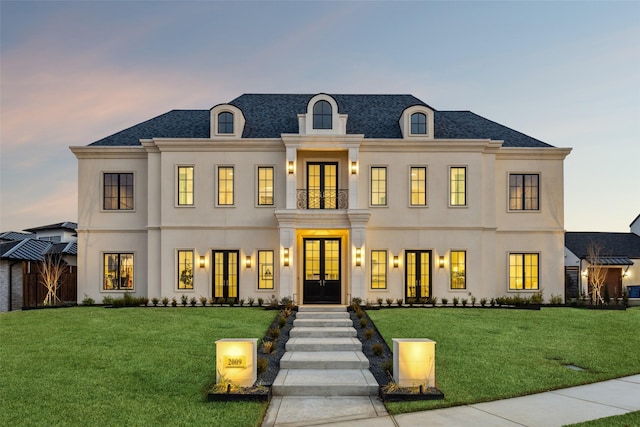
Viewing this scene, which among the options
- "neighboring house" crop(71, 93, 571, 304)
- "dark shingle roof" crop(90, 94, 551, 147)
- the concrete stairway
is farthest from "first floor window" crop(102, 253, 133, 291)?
the concrete stairway

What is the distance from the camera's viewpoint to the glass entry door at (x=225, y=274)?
1855 centimetres

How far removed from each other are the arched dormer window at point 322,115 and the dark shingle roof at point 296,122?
5.79 feet

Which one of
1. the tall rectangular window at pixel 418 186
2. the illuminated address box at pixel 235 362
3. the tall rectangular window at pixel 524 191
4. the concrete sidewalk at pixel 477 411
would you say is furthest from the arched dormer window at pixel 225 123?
the concrete sidewalk at pixel 477 411

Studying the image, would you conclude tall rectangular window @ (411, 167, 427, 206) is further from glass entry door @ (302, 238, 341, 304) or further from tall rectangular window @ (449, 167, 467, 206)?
glass entry door @ (302, 238, 341, 304)

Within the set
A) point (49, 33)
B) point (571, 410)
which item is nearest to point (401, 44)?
point (49, 33)

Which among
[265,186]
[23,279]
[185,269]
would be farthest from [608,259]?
[23,279]

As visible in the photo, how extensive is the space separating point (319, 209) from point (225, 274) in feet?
15.9

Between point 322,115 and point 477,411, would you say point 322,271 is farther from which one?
point 477,411

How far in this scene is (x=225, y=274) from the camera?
18688 mm

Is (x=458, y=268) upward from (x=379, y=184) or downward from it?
downward

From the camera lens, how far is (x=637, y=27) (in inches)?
704

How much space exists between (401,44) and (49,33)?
14.5 metres


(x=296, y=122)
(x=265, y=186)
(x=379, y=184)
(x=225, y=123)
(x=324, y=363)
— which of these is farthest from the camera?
(x=296, y=122)

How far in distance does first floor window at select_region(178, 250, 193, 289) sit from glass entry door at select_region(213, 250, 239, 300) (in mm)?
1014
